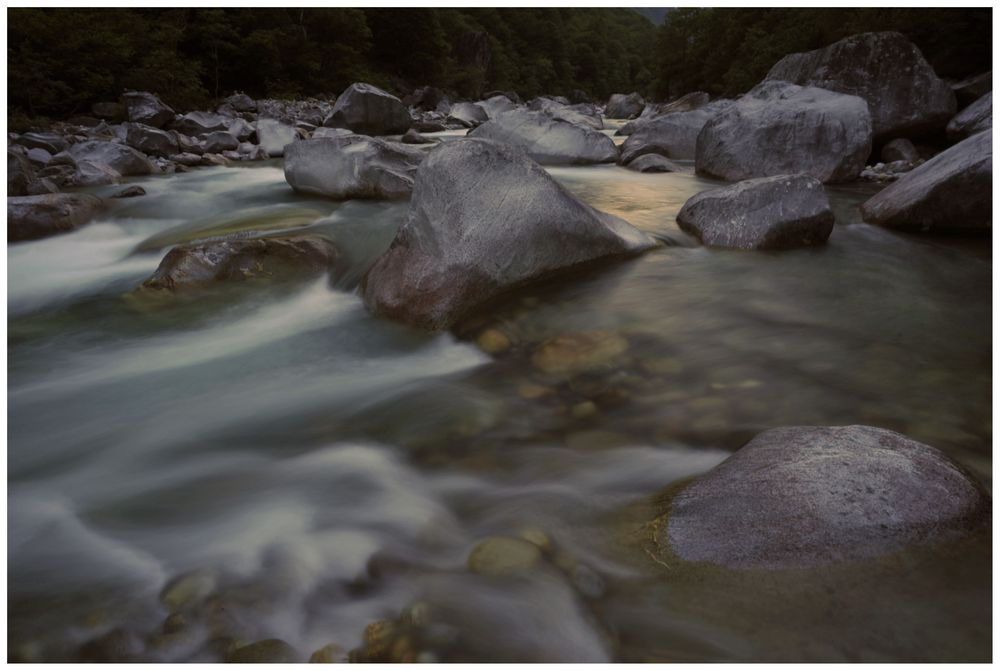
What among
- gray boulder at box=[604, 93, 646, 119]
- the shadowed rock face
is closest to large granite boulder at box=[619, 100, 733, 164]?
the shadowed rock face

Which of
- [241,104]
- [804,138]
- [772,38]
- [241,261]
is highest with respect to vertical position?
[772,38]

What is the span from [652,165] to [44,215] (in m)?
7.39

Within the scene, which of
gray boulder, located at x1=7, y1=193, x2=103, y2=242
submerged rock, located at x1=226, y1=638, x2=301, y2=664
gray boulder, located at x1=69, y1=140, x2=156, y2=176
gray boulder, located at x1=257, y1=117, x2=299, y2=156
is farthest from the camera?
gray boulder, located at x1=257, y1=117, x2=299, y2=156

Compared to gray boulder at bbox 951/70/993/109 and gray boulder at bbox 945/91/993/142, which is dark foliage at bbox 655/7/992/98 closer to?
gray boulder at bbox 951/70/993/109

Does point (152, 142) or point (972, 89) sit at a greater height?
point (972, 89)

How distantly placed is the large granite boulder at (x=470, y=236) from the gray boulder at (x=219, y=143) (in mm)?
9017

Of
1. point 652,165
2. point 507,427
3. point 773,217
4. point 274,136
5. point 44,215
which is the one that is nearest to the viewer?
point 507,427

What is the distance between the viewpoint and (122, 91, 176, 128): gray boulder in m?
13.5

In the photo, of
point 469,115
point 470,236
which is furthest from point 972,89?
point 469,115

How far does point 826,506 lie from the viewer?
177cm

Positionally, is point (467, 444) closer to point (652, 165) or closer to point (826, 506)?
point (826, 506)

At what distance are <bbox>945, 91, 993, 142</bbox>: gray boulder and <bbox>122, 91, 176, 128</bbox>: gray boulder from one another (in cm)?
1425

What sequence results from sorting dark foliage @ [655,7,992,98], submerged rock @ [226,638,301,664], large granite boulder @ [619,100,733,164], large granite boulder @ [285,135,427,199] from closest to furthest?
submerged rock @ [226,638,301,664] → large granite boulder @ [285,135,427,199] → large granite boulder @ [619,100,733,164] → dark foliage @ [655,7,992,98]

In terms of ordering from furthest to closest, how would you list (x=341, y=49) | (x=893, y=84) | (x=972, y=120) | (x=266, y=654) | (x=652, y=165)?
1. (x=341, y=49)
2. (x=652, y=165)
3. (x=893, y=84)
4. (x=972, y=120)
5. (x=266, y=654)
